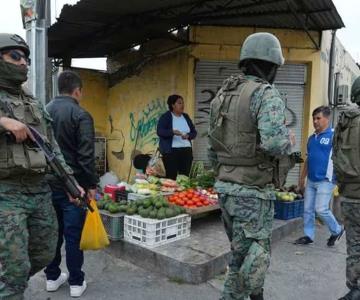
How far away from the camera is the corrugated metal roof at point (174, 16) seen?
7.16 metres

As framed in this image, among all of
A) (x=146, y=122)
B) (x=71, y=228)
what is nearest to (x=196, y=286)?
(x=71, y=228)

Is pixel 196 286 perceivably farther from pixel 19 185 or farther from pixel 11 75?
pixel 11 75

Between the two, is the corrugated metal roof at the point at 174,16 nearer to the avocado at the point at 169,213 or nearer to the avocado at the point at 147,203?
the avocado at the point at 147,203

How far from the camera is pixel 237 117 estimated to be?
3.14 m

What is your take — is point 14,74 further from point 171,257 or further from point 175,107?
point 175,107

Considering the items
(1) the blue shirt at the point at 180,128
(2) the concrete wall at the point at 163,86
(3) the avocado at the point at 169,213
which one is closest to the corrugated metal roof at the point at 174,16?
(2) the concrete wall at the point at 163,86

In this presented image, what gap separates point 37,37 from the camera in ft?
15.0

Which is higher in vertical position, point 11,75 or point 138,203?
point 11,75

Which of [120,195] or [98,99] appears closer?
[120,195]

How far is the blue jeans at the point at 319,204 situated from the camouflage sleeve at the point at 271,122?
2.83 m

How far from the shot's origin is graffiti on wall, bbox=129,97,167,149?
9180 millimetres

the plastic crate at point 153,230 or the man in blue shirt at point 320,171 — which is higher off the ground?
the man in blue shirt at point 320,171

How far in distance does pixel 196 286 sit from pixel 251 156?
1.84 m

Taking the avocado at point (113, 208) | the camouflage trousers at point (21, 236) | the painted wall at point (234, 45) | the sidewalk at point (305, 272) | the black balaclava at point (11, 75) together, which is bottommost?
the sidewalk at point (305, 272)
